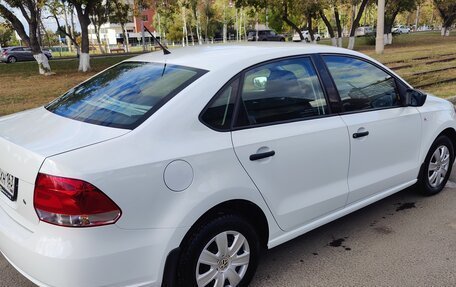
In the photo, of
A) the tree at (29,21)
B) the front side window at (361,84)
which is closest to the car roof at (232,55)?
the front side window at (361,84)

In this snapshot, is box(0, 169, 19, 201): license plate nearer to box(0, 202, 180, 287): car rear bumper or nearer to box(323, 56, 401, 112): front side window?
box(0, 202, 180, 287): car rear bumper

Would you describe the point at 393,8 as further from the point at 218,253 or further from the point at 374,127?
the point at 218,253

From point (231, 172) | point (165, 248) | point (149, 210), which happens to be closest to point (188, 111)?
point (231, 172)

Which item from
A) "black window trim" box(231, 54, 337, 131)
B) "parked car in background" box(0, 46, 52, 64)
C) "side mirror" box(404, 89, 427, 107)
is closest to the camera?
"black window trim" box(231, 54, 337, 131)

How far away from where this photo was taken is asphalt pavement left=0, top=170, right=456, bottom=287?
121 inches

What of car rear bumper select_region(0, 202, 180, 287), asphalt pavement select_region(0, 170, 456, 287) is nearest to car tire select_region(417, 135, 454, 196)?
asphalt pavement select_region(0, 170, 456, 287)

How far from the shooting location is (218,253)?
2.64 metres

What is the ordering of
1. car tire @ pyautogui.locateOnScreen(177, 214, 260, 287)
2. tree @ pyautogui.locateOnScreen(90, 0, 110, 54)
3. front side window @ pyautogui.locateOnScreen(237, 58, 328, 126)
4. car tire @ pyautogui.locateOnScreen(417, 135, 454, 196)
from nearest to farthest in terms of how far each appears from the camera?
car tire @ pyautogui.locateOnScreen(177, 214, 260, 287)
front side window @ pyautogui.locateOnScreen(237, 58, 328, 126)
car tire @ pyautogui.locateOnScreen(417, 135, 454, 196)
tree @ pyautogui.locateOnScreen(90, 0, 110, 54)

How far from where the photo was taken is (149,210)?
227 cm

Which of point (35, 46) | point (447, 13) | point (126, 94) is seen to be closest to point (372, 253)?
point (126, 94)

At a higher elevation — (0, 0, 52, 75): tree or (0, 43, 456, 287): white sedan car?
(0, 0, 52, 75): tree

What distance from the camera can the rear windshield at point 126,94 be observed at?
2.57 meters

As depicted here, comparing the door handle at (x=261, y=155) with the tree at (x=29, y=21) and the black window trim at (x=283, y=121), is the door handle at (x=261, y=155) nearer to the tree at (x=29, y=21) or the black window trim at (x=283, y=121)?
the black window trim at (x=283, y=121)

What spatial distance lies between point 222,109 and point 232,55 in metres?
0.50
